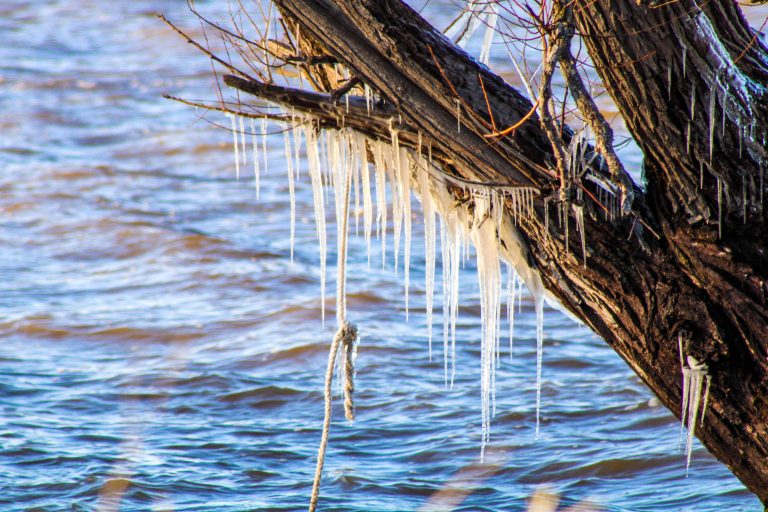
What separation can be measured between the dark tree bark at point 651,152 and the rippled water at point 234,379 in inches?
73.2

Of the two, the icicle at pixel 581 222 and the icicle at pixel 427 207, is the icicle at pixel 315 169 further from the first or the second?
the icicle at pixel 581 222

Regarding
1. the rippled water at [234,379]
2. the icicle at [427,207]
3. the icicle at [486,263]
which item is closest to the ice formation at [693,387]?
the icicle at [486,263]

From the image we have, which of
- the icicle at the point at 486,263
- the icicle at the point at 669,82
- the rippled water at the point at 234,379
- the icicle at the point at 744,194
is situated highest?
the icicle at the point at 669,82

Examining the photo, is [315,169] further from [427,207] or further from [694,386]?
[694,386]

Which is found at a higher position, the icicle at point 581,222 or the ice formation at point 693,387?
the icicle at point 581,222

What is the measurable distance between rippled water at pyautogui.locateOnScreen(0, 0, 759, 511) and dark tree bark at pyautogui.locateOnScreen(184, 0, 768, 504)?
→ 1.86 meters

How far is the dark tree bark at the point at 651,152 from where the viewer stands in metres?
2.71

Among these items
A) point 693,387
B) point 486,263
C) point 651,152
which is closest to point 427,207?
point 486,263

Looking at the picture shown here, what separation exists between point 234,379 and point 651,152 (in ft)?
12.3

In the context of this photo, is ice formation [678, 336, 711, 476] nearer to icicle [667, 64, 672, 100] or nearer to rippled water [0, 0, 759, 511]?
icicle [667, 64, 672, 100]

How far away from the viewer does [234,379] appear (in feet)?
19.7

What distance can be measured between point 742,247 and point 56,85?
11840mm

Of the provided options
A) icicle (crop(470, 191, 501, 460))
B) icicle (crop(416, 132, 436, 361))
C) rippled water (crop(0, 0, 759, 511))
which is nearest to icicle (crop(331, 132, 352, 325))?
icicle (crop(416, 132, 436, 361))

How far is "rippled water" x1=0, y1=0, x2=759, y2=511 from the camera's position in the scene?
472 centimetres
